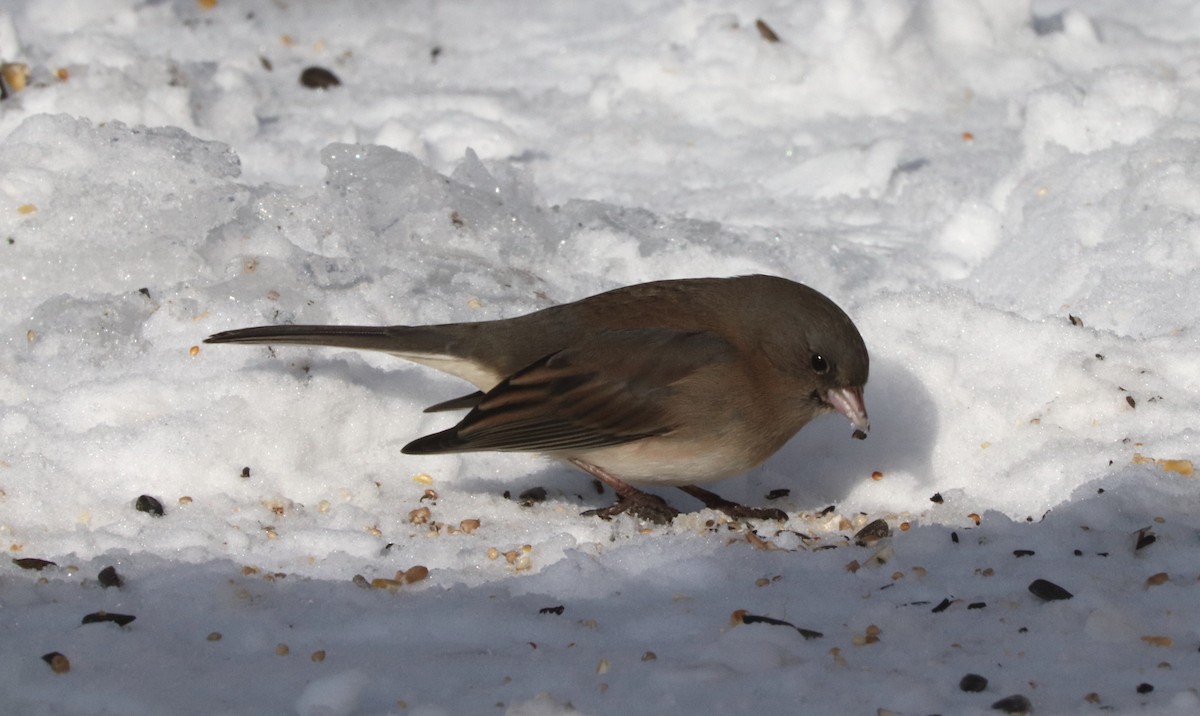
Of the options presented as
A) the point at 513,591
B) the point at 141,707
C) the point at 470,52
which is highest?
the point at 470,52

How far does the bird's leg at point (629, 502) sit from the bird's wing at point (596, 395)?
0.20m

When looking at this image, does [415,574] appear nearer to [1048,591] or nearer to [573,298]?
[1048,591]

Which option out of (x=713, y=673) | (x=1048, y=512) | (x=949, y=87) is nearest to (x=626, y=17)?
(x=949, y=87)

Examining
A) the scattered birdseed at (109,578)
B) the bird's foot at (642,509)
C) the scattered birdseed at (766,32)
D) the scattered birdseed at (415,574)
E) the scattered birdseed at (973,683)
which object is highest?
the scattered birdseed at (766,32)

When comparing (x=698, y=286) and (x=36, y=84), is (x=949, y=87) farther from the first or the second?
(x=36, y=84)

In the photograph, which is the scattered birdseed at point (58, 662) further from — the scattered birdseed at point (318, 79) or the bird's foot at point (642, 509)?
the scattered birdseed at point (318, 79)

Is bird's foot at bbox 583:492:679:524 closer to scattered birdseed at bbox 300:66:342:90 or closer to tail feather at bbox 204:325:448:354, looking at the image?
tail feather at bbox 204:325:448:354

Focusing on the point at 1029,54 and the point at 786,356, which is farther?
the point at 1029,54

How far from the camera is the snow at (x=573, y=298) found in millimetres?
3088

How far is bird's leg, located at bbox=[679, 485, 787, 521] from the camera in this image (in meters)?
4.14

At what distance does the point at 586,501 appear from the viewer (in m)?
4.47

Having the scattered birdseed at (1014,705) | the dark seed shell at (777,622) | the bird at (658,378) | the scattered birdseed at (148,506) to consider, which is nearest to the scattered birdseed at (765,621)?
the dark seed shell at (777,622)

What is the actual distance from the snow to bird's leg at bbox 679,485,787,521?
115mm

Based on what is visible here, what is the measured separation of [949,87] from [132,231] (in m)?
3.76
